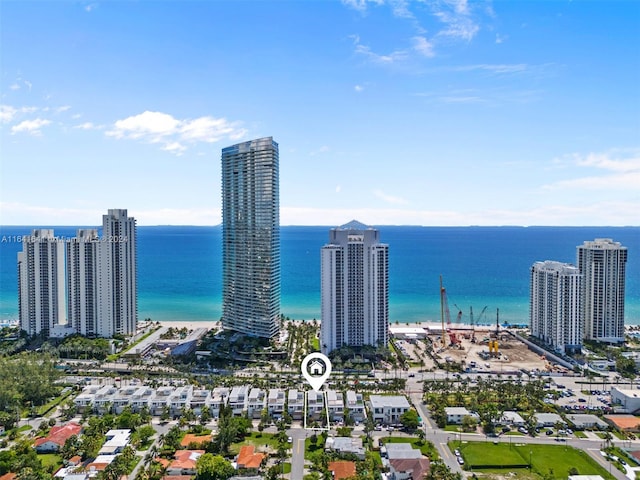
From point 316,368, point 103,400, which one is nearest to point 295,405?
point 316,368

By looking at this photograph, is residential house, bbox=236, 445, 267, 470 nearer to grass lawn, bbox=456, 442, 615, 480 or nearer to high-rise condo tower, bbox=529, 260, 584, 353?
grass lawn, bbox=456, 442, 615, 480

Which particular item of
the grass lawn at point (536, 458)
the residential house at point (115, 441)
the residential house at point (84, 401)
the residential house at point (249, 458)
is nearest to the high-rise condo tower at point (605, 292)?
the grass lawn at point (536, 458)

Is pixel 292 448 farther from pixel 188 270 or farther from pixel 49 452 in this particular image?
pixel 188 270

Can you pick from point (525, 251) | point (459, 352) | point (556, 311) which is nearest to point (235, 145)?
point (459, 352)

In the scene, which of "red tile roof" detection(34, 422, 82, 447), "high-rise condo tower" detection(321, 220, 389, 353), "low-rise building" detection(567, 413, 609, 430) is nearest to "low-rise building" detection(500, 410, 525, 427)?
"low-rise building" detection(567, 413, 609, 430)

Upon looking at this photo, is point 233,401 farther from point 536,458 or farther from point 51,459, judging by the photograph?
point 536,458
